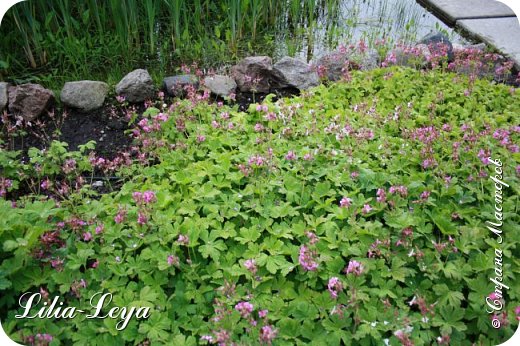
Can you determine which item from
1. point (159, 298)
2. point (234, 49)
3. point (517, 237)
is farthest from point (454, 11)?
point (159, 298)

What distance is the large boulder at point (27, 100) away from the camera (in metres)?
3.67

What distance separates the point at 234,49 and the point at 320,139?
6.85 ft

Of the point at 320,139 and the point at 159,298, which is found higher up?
the point at 320,139

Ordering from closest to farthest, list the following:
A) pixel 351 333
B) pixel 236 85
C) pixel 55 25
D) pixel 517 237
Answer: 1. pixel 351 333
2. pixel 517 237
3. pixel 236 85
4. pixel 55 25

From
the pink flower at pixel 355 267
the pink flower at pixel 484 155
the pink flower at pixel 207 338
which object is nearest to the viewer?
the pink flower at pixel 207 338

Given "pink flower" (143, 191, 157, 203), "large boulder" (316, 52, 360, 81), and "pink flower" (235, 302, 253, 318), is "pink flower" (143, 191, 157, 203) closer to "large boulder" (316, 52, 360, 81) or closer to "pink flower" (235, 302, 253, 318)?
"pink flower" (235, 302, 253, 318)

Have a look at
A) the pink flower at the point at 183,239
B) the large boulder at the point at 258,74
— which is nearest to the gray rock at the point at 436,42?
the large boulder at the point at 258,74

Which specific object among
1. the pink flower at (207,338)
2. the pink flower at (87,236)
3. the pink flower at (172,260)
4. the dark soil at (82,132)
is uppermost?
the pink flower at (172,260)

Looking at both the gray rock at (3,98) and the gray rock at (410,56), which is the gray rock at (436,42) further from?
the gray rock at (3,98)

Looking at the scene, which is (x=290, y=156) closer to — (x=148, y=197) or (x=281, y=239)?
(x=281, y=239)

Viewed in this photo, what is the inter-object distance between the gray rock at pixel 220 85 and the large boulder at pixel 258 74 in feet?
0.35

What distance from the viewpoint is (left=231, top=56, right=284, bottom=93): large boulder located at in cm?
416

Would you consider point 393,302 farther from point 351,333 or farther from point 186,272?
point 186,272

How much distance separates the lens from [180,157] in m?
2.97
